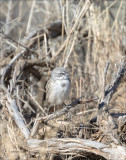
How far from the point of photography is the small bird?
512 cm

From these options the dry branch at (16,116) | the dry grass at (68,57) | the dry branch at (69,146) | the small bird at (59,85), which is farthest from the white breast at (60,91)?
the dry branch at (69,146)

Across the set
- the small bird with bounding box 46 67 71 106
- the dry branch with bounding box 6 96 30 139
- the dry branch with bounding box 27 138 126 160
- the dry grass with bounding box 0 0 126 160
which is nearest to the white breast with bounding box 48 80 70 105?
the small bird with bounding box 46 67 71 106

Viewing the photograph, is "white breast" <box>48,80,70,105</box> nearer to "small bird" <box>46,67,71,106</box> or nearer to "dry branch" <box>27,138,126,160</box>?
"small bird" <box>46,67,71,106</box>

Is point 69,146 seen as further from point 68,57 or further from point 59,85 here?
point 68,57

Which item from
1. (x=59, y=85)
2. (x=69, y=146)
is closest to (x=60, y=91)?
(x=59, y=85)

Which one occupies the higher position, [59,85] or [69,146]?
[59,85]

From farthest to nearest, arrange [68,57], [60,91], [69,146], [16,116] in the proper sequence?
[68,57]
[60,91]
[16,116]
[69,146]

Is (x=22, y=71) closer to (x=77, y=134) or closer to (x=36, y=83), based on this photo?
(x=36, y=83)

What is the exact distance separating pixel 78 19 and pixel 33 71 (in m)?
1.46

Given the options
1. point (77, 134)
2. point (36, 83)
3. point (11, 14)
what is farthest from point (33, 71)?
point (11, 14)

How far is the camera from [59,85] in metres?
5.19

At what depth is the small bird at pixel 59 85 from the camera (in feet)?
16.8

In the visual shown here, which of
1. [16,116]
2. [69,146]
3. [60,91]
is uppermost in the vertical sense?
[60,91]

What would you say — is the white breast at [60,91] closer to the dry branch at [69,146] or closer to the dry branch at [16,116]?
the dry branch at [16,116]
